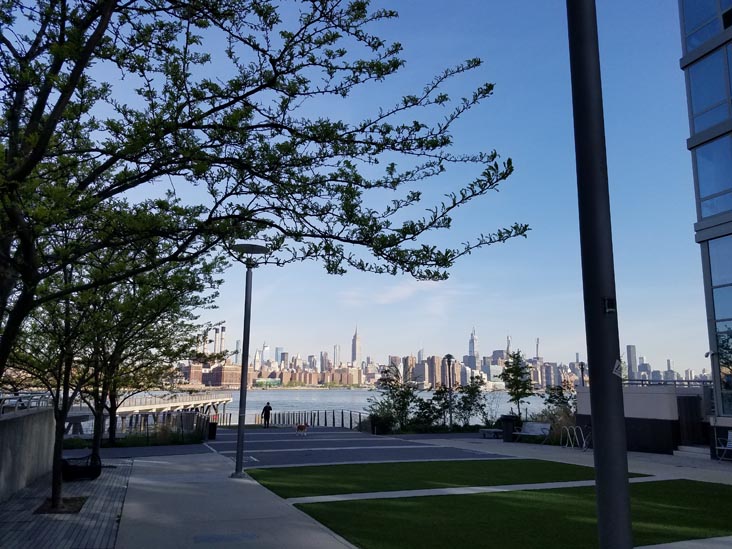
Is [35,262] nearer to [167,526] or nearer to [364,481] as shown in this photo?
Answer: [167,526]

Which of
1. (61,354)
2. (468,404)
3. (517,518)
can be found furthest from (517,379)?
(61,354)

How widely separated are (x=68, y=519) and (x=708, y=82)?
1949 centimetres

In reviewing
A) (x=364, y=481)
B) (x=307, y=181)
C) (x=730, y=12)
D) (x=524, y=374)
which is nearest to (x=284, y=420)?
(x=524, y=374)

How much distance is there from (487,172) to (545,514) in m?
6.17

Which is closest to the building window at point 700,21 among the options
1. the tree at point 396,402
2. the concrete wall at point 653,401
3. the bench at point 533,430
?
the concrete wall at point 653,401

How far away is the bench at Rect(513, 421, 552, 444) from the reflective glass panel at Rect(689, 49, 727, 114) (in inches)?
460

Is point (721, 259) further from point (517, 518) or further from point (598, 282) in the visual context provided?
point (598, 282)

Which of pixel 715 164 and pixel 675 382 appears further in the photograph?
pixel 675 382

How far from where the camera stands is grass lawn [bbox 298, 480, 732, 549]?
294 inches

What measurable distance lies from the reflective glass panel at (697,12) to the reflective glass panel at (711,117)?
2.84m

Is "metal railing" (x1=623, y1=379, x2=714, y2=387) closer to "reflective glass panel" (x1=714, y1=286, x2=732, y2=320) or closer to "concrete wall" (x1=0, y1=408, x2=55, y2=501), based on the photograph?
"reflective glass panel" (x1=714, y1=286, x2=732, y2=320)

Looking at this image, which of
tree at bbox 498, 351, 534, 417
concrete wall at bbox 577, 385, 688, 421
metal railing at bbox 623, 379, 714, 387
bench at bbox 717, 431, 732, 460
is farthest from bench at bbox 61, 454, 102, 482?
tree at bbox 498, 351, 534, 417

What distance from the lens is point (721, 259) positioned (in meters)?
17.3

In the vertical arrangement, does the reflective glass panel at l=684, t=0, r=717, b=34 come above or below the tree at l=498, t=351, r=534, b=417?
above
